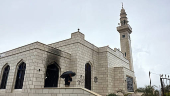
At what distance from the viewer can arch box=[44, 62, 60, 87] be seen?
12805 mm

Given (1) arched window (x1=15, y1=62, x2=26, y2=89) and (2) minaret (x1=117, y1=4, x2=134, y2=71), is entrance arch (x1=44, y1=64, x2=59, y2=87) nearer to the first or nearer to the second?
(1) arched window (x1=15, y1=62, x2=26, y2=89)

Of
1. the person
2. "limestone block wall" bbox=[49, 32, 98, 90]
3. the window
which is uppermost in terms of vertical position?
"limestone block wall" bbox=[49, 32, 98, 90]

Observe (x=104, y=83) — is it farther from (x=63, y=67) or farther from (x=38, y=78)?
(x=38, y=78)

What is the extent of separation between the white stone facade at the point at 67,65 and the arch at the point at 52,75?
289 millimetres

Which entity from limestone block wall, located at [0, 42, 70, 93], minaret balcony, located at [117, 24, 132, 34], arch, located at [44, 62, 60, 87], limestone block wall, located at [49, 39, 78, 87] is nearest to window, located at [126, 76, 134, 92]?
limestone block wall, located at [49, 39, 78, 87]

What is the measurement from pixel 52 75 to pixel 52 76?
10 cm

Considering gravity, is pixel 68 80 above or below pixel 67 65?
below

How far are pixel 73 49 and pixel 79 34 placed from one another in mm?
1868

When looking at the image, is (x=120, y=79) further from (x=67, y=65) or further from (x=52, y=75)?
(x=52, y=75)

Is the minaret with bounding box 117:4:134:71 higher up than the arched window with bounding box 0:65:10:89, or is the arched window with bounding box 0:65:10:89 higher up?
the minaret with bounding box 117:4:134:71

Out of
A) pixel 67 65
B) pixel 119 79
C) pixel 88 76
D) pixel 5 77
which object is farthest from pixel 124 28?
pixel 5 77

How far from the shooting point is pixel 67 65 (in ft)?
48.1

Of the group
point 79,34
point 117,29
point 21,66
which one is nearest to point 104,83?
point 79,34

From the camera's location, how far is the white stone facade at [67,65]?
432 inches
